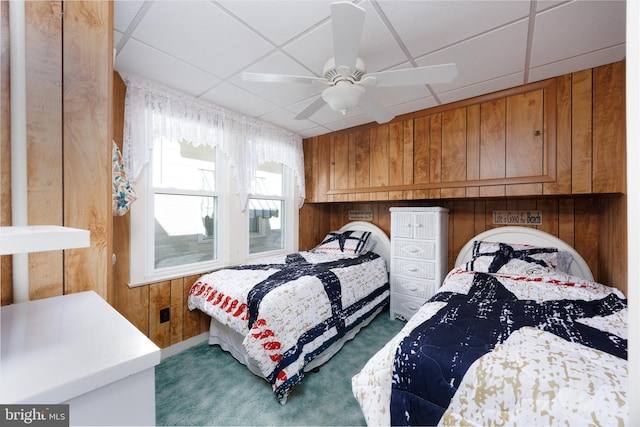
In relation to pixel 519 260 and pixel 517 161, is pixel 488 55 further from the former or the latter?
pixel 519 260

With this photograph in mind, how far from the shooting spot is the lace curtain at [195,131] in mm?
2121

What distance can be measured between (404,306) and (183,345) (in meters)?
2.31

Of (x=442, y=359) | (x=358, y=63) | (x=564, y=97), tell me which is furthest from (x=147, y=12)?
(x=564, y=97)

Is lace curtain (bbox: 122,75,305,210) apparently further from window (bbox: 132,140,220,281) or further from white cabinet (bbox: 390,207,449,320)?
white cabinet (bbox: 390,207,449,320)

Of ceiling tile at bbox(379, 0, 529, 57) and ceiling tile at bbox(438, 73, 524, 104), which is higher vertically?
ceiling tile at bbox(379, 0, 529, 57)

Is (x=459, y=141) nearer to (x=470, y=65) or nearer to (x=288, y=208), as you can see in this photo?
(x=470, y=65)

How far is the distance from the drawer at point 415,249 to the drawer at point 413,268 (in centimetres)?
7

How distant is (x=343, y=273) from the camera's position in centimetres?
251

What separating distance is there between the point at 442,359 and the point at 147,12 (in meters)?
2.35

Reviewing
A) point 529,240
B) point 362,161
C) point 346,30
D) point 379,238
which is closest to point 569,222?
point 529,240

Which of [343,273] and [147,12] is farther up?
[147,12]

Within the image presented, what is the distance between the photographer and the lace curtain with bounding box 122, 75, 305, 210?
6.96 feet

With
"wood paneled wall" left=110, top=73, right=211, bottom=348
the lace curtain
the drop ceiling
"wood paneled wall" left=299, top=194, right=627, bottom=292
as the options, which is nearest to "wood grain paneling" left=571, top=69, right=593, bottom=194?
the drop ceiling

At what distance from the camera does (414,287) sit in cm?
286
